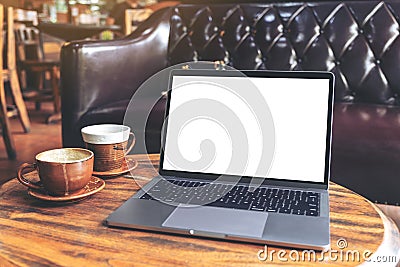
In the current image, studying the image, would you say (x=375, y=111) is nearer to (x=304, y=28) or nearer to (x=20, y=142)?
(x=304, y=28)

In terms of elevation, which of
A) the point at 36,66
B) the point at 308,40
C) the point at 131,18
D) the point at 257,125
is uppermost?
the point at 131,18

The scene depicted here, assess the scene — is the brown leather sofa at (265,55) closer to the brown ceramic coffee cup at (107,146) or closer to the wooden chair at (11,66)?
the brown ceramic coffee cup at (107,146)

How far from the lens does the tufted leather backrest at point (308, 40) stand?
1788 mm

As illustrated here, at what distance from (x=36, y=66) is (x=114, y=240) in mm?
3191

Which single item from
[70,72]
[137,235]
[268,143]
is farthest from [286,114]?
[70,72]

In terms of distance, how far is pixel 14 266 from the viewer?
1.90 feet

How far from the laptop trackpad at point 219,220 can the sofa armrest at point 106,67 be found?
107 centimetres

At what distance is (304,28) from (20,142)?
186 centimetres

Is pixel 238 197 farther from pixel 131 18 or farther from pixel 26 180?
pixel 131 18

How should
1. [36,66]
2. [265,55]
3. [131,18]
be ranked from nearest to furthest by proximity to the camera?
[265,55], [131,18], [36,66]

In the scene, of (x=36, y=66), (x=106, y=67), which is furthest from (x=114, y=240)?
(x=36, y=66)

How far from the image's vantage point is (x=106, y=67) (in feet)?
5.94

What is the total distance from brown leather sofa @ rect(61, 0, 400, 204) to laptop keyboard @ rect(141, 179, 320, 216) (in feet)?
2.01

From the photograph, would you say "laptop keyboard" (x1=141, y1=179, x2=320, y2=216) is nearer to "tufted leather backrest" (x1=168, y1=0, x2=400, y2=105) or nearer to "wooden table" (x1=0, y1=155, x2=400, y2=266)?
"wooden table" (x1=0, y1=155, x2=400, y2=266)
